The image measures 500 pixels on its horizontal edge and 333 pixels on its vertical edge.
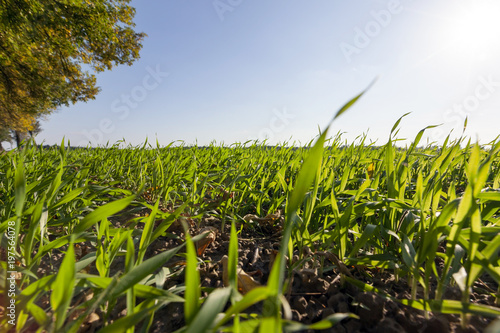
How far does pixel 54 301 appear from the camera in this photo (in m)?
0.57

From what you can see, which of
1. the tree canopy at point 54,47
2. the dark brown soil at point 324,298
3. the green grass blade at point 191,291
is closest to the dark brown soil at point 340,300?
the dark brown soil at point 324,298

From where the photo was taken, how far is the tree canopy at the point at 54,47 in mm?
6516

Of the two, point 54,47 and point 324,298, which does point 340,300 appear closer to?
point 324,298

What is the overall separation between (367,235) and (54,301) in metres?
0.87

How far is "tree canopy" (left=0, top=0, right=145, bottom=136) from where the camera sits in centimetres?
652

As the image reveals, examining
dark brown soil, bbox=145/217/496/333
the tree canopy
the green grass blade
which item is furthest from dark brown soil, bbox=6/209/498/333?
the tree canopy

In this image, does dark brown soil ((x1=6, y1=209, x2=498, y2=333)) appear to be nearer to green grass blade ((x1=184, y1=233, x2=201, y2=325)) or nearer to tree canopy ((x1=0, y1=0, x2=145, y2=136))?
green grass blade ((x1=184, y1=233, x2=201, y2=325))

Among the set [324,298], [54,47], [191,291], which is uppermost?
[54,47]

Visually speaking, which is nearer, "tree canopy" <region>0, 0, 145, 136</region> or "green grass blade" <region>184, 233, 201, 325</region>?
"green grass blade" <region>184, 233, 201, 325</region>

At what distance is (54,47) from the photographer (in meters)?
7.83

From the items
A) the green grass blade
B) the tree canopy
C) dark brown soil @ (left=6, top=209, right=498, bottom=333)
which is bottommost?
dark brown soil @ (left=6, top=209, right=498, bottom=333)

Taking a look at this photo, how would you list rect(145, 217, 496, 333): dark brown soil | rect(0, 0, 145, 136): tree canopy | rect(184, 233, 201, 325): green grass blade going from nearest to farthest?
rect(184, 233, 201, 325): green grass blade, rect(145, 217, 496, 333): dark brown soil, rect(0, 0, 145, 136): tree canopy

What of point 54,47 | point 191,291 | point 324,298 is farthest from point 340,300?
point 54,47

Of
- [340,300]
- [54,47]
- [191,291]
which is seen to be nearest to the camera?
[191,291]
